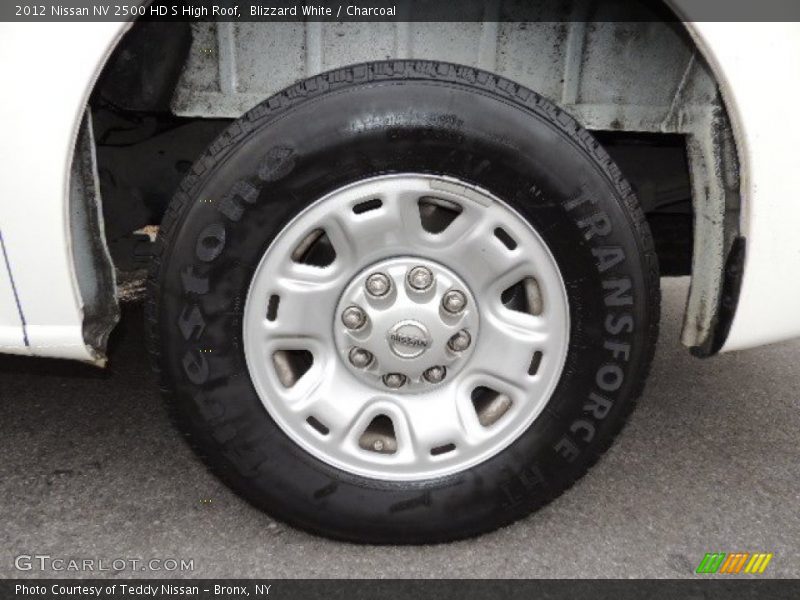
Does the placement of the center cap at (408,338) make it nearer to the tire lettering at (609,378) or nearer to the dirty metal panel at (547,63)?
the tire lettering at (609,378)

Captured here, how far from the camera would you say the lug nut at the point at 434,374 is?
1.77 metres

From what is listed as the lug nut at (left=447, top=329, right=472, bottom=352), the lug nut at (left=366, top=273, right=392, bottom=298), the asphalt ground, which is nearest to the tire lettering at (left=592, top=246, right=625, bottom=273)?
the lug nut at (left=447, top=329, right=472, bottom=352)

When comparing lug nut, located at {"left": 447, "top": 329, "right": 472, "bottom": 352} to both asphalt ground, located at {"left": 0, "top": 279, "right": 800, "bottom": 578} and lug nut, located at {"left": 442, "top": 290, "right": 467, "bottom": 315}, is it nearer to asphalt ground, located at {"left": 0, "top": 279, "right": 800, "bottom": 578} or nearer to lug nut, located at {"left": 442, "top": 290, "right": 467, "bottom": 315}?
lug nut, located at {"left": 442, "top": 290, "right": 467, "bottom": 315}

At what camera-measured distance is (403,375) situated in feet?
5.80

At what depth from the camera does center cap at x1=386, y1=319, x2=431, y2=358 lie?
1711 millimetres

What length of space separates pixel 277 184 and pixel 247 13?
0.48 meters

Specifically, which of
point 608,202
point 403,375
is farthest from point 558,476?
point 608,202

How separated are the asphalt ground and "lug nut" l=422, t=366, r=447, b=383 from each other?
1.34 feet

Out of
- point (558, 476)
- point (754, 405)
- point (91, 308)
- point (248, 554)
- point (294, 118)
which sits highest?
point (294, 118)

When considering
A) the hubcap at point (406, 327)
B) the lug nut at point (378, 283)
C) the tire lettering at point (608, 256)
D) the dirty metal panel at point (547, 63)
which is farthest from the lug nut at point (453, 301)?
the dirty metal panel at point (547, 63)

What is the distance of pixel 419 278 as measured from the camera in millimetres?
1697

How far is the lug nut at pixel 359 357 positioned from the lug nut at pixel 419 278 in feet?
0.63

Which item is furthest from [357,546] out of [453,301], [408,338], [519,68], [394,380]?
[519,68]
